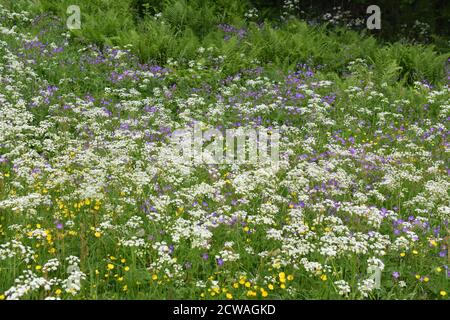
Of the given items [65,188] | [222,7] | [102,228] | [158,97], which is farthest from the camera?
[222,7]

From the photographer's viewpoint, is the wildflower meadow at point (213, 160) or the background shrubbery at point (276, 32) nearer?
the wildflower meadow at point (213, 160)

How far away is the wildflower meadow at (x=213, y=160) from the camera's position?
4.57 meters

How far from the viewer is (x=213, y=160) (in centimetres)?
655

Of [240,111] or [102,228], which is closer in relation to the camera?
[102,228]

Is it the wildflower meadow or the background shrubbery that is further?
the background shrubbery

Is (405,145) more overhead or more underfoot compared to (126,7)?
more underfoot

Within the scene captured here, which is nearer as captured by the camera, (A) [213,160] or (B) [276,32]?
(A) [213,160]

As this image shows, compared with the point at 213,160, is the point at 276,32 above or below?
above

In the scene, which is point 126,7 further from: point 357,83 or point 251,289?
point 251,289

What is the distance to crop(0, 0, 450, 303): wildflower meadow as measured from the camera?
180 inches

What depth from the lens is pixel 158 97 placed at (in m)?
9.34

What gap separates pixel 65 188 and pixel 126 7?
939cm
